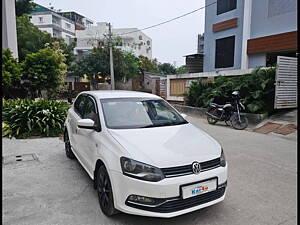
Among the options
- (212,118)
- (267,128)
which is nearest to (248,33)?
(212,118)

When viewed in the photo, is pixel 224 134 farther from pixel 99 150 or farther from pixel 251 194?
pixel 99 150

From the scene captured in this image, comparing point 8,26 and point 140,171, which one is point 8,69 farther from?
point 140,171

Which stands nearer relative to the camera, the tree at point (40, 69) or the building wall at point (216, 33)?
the tree at point (40, 69)

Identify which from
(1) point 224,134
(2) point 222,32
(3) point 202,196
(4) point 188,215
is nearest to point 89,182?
(4) point 188,215

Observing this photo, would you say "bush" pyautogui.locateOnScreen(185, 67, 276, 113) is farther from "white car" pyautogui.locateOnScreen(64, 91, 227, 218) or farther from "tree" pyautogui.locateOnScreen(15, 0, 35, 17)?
"tree" pyautogui.locateOnScreen(15, 0, 35, 17)

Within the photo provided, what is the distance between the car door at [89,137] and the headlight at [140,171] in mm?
764

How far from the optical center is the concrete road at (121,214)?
2598mm

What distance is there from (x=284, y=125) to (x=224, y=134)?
187 centimetres

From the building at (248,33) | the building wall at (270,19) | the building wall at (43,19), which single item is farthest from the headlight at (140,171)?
the building wall at (43,19)

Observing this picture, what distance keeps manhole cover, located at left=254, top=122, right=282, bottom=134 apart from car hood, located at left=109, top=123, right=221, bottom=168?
15.7 ft

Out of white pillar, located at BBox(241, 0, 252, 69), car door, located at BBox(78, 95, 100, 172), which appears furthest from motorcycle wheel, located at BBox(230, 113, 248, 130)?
white pillar, located at BBox(241, 0, 252, 69)

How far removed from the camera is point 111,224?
8.17 feet

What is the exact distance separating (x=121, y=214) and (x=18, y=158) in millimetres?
3100

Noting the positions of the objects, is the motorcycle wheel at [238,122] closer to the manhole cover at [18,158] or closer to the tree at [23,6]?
the manhole cover at [18,158]
